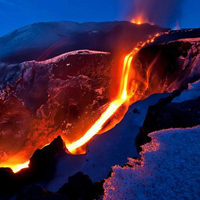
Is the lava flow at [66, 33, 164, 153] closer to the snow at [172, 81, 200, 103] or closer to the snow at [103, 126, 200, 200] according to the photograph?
the snow at [172, 81, 200, 103]

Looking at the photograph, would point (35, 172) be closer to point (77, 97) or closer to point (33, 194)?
point (77, 97)

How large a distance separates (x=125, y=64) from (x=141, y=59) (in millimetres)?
1564

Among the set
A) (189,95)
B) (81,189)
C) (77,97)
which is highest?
(77,97)

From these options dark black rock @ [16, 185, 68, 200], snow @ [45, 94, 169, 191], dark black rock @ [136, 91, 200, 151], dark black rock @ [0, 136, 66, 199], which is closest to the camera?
dark black rock @ [16, 185, 68, 200]

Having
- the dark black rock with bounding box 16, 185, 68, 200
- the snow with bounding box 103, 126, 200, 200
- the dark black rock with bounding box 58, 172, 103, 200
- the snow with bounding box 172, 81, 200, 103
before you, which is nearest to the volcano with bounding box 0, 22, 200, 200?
the snow with bounding box 172, 81, 200, 103

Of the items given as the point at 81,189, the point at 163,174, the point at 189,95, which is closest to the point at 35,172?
the point at 81,189

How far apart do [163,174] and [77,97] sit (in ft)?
39.2

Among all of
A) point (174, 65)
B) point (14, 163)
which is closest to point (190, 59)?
point (174, 65)

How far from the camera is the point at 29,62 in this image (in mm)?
12328

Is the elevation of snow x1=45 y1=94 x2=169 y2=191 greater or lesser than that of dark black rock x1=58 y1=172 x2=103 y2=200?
lesser

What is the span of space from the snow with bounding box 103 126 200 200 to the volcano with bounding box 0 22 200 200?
15.9 feet

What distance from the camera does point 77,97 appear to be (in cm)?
1405

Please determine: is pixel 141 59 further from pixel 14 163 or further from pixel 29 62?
pixel 14 163

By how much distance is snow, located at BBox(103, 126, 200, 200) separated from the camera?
238 cm
